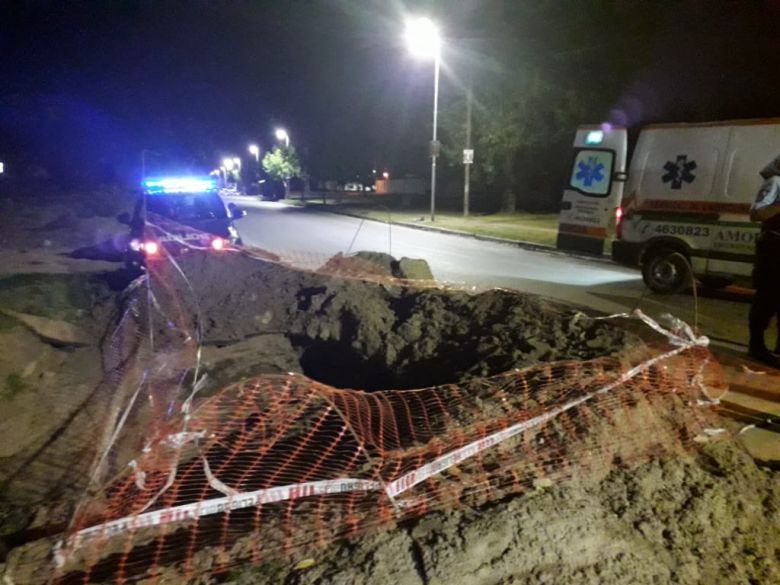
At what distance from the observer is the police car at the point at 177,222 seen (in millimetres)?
10844

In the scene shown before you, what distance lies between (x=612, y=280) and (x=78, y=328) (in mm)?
9428

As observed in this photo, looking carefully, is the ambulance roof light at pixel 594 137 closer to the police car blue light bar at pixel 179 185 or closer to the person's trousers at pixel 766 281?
the person's trousers at pixel 766 281

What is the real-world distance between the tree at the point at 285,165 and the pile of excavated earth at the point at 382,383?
43703 mm

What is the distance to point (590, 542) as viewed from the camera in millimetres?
3184

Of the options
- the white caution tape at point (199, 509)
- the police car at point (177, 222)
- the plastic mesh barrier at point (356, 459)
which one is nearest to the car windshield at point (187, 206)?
the police car at point (177, 222)

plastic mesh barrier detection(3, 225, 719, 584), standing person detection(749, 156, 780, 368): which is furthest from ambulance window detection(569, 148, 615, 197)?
plastic mesh barrier detection(3, 225, 719, 584)

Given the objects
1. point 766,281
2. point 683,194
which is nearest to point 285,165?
point 683,194

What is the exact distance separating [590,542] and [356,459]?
161cm

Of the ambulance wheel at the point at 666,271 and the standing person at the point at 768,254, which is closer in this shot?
the standing person at the point at 768,254

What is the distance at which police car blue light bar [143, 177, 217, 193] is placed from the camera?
39.0 feet

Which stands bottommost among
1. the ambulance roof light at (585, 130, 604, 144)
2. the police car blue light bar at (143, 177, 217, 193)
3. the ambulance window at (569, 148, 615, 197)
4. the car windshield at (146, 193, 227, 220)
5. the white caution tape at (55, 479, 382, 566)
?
the white caution tape at (55, 479, 382, 566)

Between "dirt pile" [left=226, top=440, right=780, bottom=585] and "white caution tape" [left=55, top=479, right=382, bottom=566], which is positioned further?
"white caution tape" [left=55, top=479, right=382, bottom=566]

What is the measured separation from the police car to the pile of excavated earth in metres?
0.49

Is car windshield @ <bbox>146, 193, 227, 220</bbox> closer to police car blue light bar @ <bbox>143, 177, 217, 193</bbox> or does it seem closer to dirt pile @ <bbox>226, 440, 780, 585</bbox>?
police car blue light bar @ <bbox>143, 177, 217, 193</bbox>
